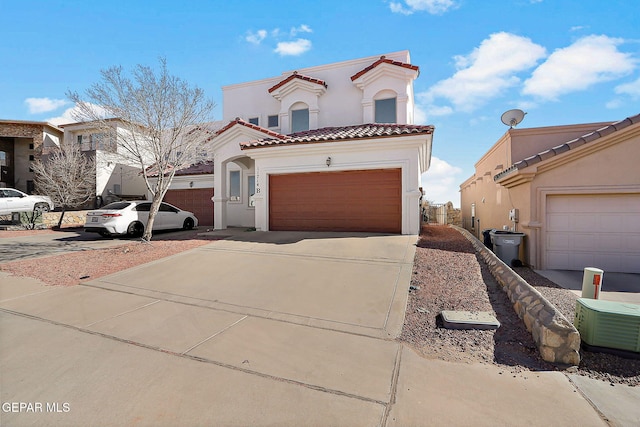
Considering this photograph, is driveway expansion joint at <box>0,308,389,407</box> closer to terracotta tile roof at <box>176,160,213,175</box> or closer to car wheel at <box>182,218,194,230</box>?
car wheel at <box>182,218,194,230</box>

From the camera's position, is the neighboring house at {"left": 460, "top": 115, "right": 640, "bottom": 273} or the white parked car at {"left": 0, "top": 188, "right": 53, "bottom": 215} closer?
the neighboring house at {"left": 460, "top": 115, "right": 640, "bottom": 273}

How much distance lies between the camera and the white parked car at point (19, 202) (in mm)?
15344

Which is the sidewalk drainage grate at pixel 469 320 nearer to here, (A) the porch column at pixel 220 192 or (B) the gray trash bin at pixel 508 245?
(B) the gray trash bin at pixel 508 245

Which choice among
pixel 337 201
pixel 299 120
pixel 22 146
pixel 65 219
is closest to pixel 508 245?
pixel 337 201

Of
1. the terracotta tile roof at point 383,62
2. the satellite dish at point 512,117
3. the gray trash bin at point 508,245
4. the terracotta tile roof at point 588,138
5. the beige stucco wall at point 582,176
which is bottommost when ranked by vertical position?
the gray trash bin at point 508,245

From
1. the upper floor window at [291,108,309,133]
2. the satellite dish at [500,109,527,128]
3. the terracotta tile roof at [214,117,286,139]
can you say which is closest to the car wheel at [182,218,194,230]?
the terracotta tile roof at [214,117,286,139]

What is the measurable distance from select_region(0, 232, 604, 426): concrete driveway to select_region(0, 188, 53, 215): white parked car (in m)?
14.3

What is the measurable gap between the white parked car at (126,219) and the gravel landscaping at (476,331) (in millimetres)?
11244

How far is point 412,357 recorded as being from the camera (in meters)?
3.27

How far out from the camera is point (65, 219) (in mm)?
17156

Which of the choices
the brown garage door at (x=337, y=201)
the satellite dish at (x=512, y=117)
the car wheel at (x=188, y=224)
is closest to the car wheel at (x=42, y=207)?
the car wheel at (x=188, y=224)

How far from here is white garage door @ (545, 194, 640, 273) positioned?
760cm

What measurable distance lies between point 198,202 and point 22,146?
23644mm

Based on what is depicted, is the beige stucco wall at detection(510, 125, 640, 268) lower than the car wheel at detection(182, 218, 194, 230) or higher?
higher
